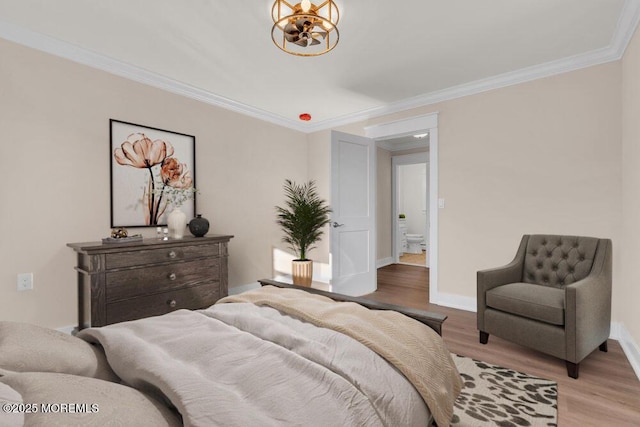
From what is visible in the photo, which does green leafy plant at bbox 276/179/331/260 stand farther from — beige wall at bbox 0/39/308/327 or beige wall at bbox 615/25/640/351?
beige wall at bbox 615/25/640/351

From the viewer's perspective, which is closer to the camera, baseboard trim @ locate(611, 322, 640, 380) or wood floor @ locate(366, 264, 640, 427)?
wood floor @ locate(366, 264, 640, 427)

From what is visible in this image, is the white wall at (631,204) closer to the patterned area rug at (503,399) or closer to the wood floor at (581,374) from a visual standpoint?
the wood floor at (581,374)

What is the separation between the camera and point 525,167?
3209 millimetres

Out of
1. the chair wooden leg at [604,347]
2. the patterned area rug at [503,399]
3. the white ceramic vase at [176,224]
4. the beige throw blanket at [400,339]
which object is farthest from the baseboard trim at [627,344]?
the white ceramic vase at [176,224]

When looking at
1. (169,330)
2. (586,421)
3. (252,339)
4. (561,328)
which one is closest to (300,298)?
(252,339)

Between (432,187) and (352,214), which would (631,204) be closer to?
(432,187)

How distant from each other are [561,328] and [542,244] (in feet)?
3.03

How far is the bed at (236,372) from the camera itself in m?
0.71

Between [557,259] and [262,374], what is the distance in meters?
2.84

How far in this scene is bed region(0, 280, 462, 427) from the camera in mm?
712

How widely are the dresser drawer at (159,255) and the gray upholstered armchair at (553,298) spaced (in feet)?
8.44

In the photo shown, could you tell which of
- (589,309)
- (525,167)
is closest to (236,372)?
(589,309)

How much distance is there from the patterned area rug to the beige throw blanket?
1.68 ft

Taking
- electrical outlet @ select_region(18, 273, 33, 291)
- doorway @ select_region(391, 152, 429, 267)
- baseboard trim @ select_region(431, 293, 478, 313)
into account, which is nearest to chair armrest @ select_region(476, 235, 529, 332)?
baseboard trim @ select_region(431, 293, 478, 313)
